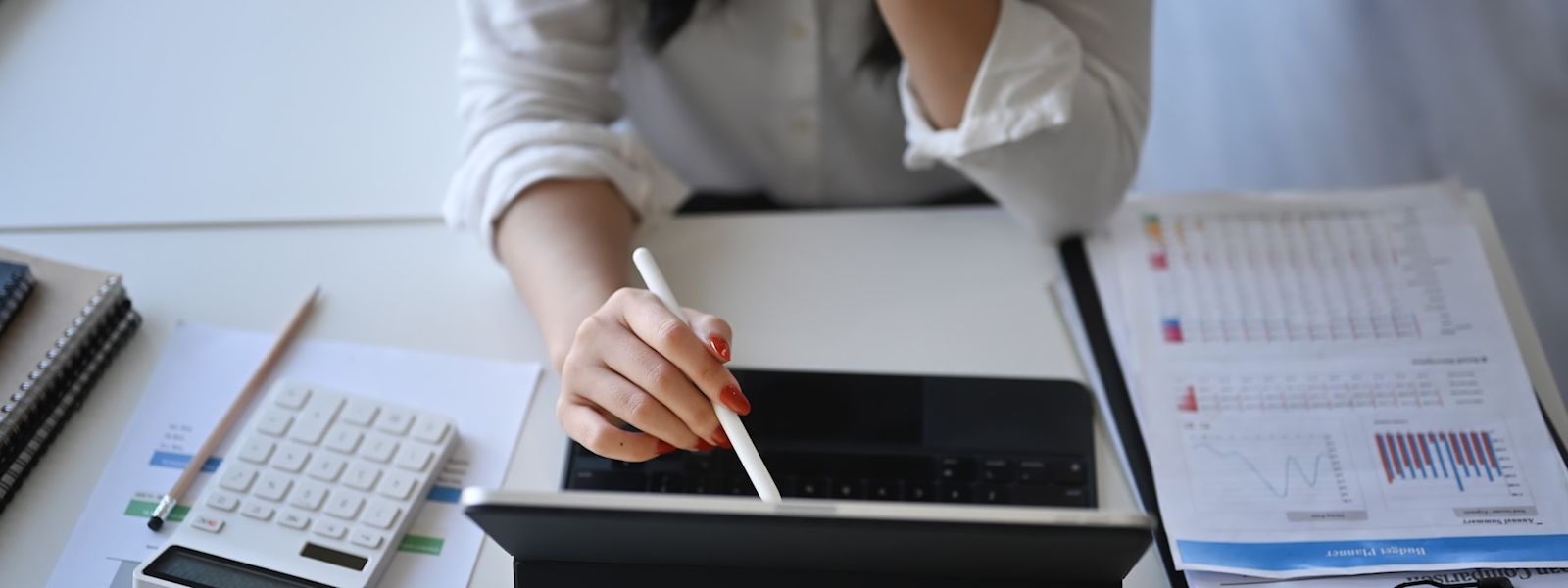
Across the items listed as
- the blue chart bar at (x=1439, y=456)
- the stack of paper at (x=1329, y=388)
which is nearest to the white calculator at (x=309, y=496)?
the stack of paper at (x=1329, y=388)

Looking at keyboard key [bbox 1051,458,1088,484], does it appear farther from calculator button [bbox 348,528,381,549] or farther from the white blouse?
calculator button [bbox 348,528,381,549]

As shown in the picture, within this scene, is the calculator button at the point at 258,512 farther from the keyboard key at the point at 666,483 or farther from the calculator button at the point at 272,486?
the keyboard key at the point at 666,483

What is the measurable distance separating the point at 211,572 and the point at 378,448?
0.37ft

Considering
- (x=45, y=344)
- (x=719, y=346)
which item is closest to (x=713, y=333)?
(x=719, y=346)

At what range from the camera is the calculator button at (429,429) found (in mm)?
687

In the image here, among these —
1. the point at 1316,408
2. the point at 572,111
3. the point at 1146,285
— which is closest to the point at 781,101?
the point at 572,111

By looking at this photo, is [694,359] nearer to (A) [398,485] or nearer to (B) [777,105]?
(A) [398,485]

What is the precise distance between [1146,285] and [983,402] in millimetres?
157

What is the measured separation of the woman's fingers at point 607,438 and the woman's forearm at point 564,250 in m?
0.09

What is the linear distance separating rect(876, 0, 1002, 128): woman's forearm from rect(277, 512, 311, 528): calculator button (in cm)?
48

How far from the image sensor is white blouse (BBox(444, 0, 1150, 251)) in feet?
2.49

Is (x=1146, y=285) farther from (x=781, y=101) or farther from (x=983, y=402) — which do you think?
(x=781, y=101)

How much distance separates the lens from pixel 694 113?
97cm

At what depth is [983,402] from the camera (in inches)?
27.7
